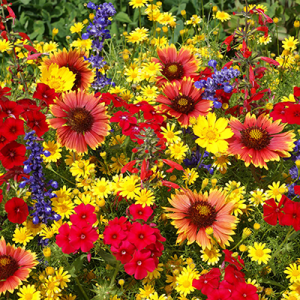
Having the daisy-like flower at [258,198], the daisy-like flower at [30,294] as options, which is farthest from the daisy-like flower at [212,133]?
the daisy-like flower at [30,294]

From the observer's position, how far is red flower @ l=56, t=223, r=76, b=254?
1.49m

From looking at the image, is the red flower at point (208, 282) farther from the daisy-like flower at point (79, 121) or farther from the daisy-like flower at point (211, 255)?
the daisy-like flower at point (79, 121)

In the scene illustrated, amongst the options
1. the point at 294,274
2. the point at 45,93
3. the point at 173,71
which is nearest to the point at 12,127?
the point at 45,93

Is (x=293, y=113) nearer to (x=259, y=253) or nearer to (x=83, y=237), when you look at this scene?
(x=259, y=253)

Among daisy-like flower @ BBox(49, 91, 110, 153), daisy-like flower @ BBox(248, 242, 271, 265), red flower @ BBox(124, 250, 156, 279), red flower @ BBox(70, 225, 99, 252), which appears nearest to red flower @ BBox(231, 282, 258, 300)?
daisy-like flower @ BBox(248, 242, 271, 265)

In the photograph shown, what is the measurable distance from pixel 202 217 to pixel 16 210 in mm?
738

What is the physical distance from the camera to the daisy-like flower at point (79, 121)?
6.01 feet

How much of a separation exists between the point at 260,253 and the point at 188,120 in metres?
0.65

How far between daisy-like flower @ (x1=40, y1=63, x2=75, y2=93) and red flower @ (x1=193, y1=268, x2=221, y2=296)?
1.07m

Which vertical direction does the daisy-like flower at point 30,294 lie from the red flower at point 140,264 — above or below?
below

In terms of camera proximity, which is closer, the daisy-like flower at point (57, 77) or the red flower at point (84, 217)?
the red flower at point (84, 217)

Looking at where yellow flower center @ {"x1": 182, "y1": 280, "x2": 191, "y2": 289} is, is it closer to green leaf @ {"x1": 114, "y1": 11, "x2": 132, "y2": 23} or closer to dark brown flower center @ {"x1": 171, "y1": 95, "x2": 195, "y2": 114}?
dark brown flower center @ {"x1": 171, "y1": 95, "x2": 195, "y2": 114}

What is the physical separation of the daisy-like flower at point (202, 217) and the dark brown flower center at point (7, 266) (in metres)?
0.63

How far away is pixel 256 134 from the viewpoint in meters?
1.81
